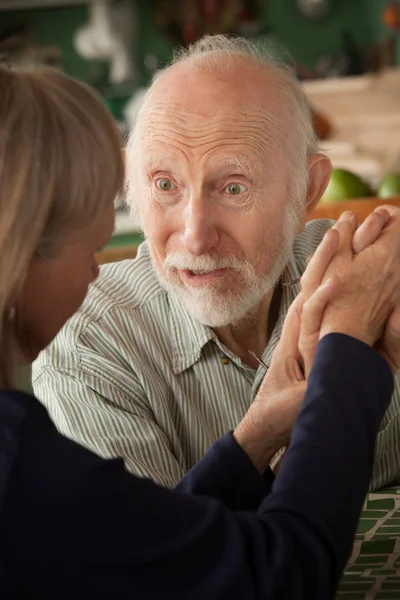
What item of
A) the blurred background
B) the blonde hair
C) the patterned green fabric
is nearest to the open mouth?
the patterned green fabric

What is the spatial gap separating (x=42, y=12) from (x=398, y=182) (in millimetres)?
5020

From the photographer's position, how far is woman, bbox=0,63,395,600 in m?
0.83

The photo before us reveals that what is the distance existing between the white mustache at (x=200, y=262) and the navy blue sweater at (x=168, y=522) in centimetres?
65

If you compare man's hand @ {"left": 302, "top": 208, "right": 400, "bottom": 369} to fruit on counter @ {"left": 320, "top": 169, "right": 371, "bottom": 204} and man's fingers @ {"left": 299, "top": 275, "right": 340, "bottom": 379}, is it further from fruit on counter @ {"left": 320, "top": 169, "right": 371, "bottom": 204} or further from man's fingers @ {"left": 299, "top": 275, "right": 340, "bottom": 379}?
fruit on counter @ {"left": 320, "top": 169, "right": 371, "bottom": 204}

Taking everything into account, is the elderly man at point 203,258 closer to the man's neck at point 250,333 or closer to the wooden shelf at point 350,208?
the man's neck at point 250,333

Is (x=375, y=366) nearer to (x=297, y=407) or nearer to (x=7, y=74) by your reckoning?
(x=297, y=407)

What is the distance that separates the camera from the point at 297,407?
1.36 metres

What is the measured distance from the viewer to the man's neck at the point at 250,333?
1688 mm

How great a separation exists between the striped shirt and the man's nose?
14cm

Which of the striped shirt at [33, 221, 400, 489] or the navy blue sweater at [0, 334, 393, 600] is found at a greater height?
the navy blue sweater at [0, 334, 393, 600]

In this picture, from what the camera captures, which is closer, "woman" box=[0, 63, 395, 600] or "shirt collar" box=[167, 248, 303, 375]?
"woman" box=[0, 63, 395, 600]

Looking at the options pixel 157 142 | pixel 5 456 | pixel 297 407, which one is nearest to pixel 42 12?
pixel 157 142

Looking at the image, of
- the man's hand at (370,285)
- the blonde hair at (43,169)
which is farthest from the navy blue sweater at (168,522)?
the man's hand at (370,285)

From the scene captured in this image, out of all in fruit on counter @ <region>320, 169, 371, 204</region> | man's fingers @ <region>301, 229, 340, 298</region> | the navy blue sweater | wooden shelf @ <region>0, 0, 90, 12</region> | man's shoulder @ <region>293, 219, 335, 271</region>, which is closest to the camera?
the navy blue sweater
